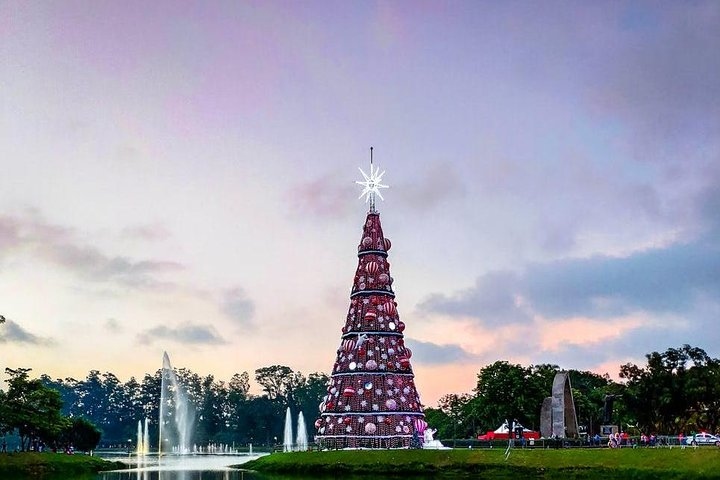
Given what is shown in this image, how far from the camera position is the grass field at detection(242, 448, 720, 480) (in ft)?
195

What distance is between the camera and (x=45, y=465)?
83875 millimetres

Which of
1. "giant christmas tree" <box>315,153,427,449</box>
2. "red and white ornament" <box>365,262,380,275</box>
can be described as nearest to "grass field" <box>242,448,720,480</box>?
"giant christmas tree" <box>315,153,427,449</box>

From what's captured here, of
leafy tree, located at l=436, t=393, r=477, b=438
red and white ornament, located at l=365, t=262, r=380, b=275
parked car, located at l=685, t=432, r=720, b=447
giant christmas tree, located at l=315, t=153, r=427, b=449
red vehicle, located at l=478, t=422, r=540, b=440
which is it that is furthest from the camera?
leafy tree, located at l=436, t=393, r=477, b=438

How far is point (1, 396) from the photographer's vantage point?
8912 cm

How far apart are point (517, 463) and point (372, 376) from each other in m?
22.8

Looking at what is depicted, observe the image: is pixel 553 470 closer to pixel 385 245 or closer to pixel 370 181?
pixel 385 245

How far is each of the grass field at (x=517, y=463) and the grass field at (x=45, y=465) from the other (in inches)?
888

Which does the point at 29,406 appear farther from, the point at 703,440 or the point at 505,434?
the point at 703,440

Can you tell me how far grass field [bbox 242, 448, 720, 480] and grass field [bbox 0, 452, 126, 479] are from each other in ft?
74.0

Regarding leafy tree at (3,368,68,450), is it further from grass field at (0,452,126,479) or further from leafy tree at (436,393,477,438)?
leafy tree at (436,393,477,438)

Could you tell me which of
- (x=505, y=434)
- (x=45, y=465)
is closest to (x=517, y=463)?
(x=505, y=434)

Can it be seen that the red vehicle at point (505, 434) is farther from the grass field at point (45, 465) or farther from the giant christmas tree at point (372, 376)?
the grass field at point (45, 465)

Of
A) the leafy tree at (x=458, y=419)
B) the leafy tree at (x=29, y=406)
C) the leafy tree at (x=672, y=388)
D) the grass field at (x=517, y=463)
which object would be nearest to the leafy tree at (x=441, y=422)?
the leafy tree at (x=458, y=419)

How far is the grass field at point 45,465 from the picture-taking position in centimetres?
7962
